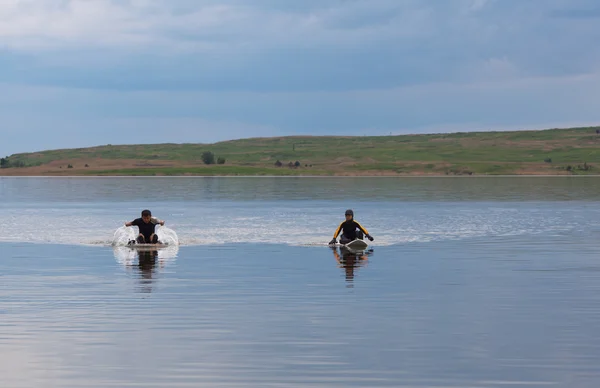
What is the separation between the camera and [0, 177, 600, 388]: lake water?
14227mm

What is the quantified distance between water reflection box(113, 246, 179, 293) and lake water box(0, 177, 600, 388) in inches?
2.3

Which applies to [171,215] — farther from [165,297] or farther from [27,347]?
[27,347]

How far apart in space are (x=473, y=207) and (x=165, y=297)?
50.4 metres

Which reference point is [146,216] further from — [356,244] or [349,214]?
[356,244]

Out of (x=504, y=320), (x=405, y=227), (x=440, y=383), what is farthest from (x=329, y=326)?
(x=405, y=227)

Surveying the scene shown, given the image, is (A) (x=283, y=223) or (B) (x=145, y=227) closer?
(B) (x=145, y=227)

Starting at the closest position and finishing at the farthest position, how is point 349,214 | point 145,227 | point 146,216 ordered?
point 349,214
point 146,216
point 145,227

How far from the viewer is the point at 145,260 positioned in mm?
31672

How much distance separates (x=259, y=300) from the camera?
844 inches

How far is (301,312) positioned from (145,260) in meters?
13.0

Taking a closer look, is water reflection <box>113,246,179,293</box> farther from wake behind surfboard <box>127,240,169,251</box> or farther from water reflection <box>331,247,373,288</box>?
water reflection <box>331,247,373,288</box>

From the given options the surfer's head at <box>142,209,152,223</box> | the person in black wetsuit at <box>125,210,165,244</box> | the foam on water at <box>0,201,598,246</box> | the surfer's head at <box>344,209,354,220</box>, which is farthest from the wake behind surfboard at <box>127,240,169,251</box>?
the surfer's head at <box>344,209,354,220</box>

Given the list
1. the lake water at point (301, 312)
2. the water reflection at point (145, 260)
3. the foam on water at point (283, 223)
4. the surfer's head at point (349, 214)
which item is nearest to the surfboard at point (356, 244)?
the surfer's head at point (349, 214)

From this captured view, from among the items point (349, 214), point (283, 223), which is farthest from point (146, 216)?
point (283, 223)
